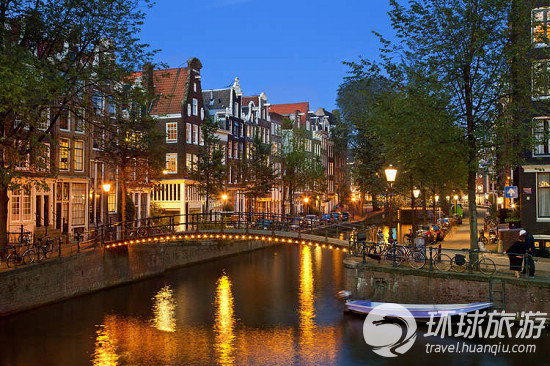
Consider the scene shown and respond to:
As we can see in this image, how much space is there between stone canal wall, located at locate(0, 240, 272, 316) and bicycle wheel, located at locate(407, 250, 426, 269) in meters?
16.8

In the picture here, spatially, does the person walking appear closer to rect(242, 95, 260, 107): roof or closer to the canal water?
A: the canal water

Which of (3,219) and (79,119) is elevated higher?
(79,119)

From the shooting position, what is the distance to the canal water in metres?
18.0

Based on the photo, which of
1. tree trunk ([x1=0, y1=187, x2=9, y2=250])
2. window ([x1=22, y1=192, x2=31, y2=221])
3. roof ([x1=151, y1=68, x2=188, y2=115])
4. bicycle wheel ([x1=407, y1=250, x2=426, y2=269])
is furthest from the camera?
roof ([x1=151, y1=68, x2=188, y2=115])

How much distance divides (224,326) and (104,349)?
17.2 feet

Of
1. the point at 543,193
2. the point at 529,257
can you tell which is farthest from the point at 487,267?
the point at 543,193

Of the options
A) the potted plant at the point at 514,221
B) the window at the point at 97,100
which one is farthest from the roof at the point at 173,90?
the potted plant at the point at 514,221

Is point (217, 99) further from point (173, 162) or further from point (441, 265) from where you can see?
point (441, 265)

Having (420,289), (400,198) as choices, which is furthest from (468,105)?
(400,198)

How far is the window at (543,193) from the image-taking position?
28.8 meters

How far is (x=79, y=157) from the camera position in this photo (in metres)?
36.5

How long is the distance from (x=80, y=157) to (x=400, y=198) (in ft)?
181

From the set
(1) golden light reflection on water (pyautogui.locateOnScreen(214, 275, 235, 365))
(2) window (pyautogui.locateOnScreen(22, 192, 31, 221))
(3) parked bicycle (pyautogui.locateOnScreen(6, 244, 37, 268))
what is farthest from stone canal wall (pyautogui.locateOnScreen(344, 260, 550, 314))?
(2) window (pyautogui.locateOnScreen(22, 192, 31, 221))

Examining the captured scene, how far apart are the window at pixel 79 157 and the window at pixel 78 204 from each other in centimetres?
119
